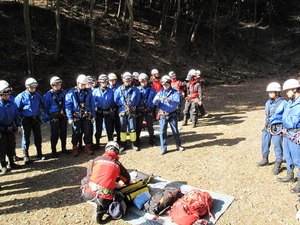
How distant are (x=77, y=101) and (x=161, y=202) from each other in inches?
162

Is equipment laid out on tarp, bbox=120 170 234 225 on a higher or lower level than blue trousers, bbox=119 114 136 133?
lower

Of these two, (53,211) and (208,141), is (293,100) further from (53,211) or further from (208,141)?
(53,211)

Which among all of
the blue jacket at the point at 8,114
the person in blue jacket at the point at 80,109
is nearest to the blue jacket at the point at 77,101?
the person in blue jacket at the point at 80,109

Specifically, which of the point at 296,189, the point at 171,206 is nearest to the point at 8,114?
the point at 171,206

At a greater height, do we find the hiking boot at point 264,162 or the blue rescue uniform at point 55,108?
the blue rescue uniform at point 55,108

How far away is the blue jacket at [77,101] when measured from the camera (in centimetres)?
741

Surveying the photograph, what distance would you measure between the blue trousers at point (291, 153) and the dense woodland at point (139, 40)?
14.3 metres

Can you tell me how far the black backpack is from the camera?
15.7 feet

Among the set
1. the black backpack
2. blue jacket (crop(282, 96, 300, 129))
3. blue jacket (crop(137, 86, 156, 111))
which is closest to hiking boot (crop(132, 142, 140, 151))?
blue jacket (crop(137, 86, 156, 111))

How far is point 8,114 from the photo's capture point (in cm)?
639

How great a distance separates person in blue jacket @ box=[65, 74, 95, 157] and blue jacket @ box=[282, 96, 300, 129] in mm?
5316

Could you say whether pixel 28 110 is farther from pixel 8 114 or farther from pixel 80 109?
pixel 80 109

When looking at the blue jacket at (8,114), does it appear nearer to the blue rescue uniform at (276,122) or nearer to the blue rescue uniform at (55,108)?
the blue rescue uniform at (55,108)

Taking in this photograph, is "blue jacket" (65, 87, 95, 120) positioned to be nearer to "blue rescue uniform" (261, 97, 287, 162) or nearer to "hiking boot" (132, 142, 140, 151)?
"hiking boot" (132, 142, 140, 151)
